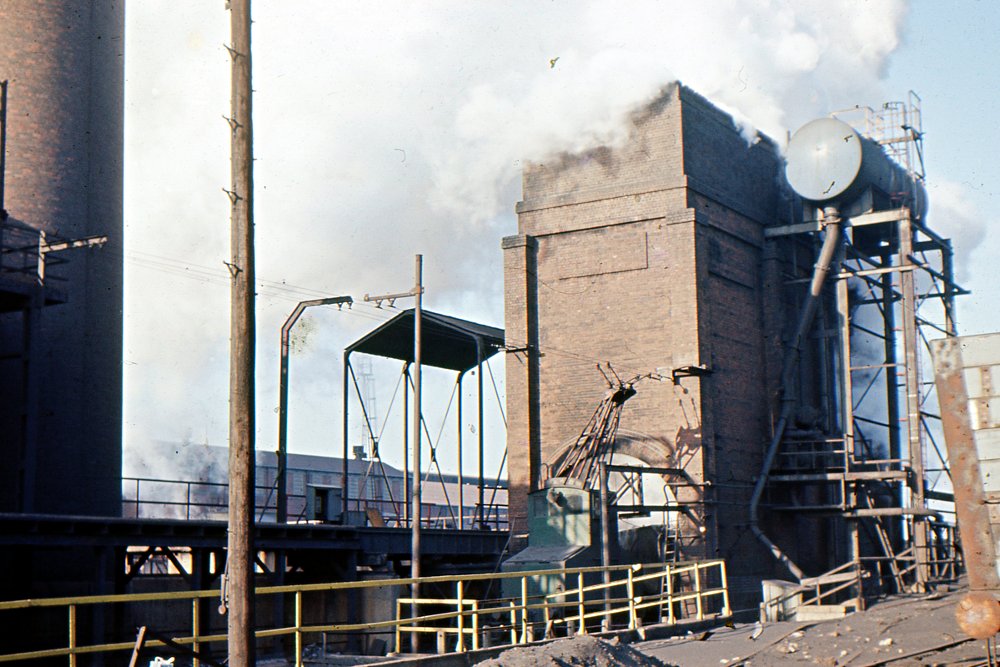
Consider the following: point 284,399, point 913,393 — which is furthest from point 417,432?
point 913,393

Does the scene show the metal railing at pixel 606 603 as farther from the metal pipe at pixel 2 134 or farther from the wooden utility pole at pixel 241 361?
the metal pipe at pixel 2 134

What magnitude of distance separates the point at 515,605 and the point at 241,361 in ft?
35.2

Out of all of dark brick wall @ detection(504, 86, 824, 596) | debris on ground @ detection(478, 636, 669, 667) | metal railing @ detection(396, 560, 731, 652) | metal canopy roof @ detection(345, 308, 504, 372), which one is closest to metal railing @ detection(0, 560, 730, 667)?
metal railing @ detection(396, 560, 731, 652)

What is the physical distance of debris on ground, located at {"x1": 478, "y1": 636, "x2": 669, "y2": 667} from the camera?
12.9 m

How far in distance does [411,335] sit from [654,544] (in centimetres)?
902

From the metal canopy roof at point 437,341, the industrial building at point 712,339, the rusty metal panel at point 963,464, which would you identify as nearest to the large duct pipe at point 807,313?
the industrial building at point 712,339

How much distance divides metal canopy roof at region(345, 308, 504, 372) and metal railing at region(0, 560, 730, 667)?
634 cm

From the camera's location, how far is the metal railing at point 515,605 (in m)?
12.9

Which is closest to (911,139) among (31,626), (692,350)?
(692,350)

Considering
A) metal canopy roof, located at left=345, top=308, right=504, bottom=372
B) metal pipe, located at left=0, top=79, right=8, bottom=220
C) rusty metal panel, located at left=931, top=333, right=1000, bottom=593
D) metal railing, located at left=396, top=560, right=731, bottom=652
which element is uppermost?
metal pipe, located at left=0, top=79, right=8, bottom=220

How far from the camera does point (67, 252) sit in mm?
26703

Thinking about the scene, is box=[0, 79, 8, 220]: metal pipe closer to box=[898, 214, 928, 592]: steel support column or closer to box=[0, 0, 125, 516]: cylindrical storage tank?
box=[0, 0, 125, 516]: cylindrical storage tank

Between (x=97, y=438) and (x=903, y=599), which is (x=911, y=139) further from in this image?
(x=97, y=438)

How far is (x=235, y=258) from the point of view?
1011 centimetres
